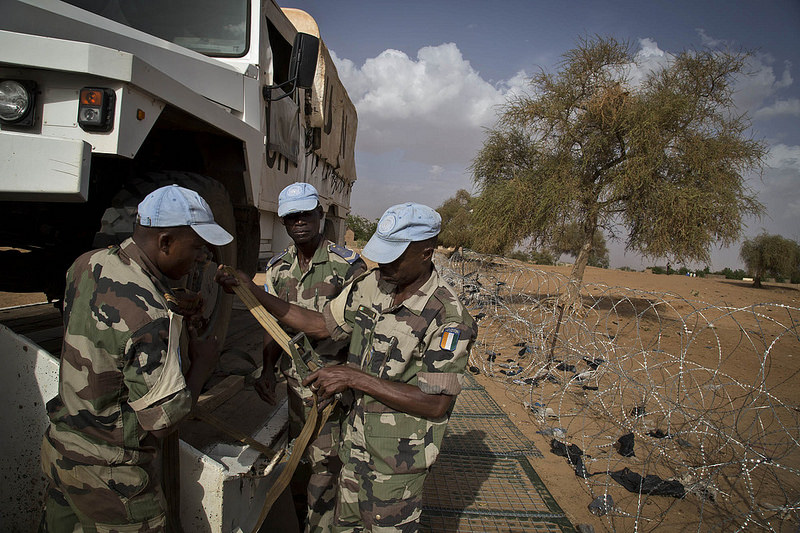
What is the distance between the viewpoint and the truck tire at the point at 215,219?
7.02ft

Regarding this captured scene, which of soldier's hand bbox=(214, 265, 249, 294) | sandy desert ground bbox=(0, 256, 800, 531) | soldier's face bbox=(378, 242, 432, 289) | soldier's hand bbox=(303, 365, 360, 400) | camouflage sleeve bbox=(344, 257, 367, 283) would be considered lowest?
sandy desert ground bbox=(0, 256, 800, 531)

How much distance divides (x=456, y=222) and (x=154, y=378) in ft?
103

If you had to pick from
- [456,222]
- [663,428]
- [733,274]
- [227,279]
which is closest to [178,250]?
[227,279]

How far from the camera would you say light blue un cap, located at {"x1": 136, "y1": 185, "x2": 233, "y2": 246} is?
1483 mm

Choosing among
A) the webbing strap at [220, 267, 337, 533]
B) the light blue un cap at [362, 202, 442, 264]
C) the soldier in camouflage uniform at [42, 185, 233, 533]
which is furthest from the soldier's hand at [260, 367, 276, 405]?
the light blue un cap at [362, 202, 442, 264]

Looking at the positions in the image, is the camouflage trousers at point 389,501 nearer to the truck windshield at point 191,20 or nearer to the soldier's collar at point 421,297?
the soldier's collar at point 421,297

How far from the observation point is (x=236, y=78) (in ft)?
10.6

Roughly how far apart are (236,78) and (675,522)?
4525mm

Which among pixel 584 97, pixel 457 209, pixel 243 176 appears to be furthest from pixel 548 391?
pixel 457 209

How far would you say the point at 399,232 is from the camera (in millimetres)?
1721

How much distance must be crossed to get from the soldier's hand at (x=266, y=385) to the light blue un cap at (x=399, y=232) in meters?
1.25

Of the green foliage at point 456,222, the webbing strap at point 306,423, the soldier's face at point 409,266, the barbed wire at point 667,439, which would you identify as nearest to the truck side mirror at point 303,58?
the webbing strap at point 306,423

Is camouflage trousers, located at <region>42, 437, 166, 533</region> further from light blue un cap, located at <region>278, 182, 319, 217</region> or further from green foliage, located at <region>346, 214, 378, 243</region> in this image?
green foliage, located at <region>346, 214, 378, 243</region>

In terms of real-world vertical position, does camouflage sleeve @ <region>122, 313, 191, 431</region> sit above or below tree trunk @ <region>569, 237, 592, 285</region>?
below
